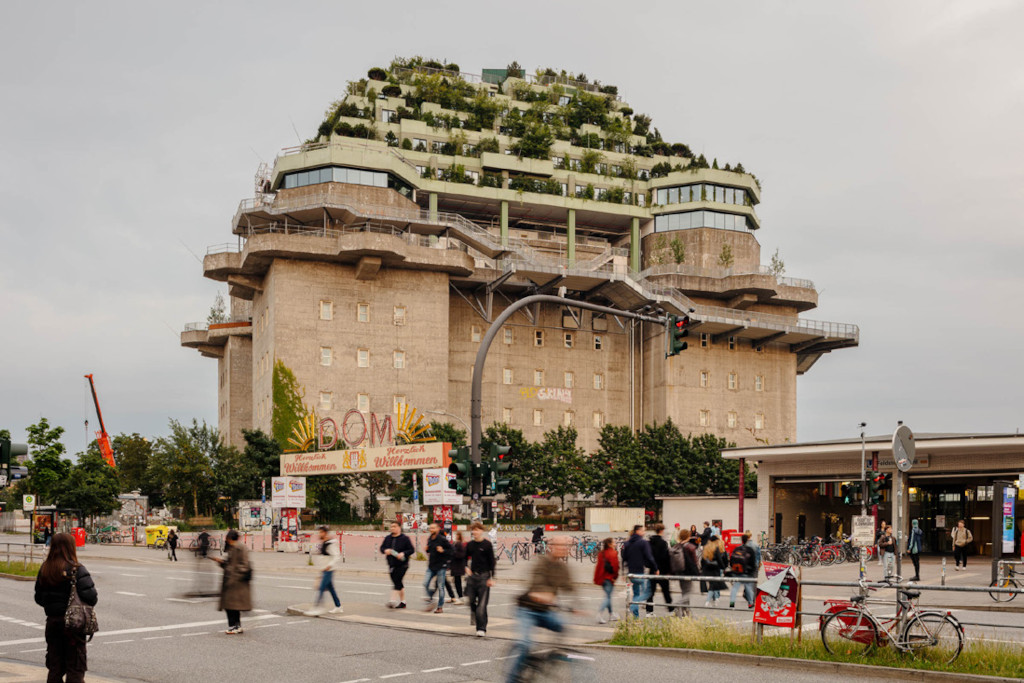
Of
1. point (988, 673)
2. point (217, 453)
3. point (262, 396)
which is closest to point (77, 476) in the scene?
point (217, 453)

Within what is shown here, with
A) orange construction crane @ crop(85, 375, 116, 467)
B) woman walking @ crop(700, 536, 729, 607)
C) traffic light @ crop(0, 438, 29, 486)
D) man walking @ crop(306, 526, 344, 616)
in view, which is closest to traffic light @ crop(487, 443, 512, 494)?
man walking @ crop(306, 526, 344, 616)

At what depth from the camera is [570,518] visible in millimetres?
71750

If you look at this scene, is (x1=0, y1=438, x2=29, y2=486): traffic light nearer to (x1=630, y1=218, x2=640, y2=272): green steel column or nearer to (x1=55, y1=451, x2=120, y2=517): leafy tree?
(x1=55, y1=451, x2=120, y2=517): leafy tree

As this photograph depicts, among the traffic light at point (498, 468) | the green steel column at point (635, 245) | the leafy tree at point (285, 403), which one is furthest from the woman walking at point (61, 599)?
the green steel column at point (635, 245)

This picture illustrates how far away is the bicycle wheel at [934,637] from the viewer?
39.9 feet

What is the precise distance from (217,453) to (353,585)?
40.8 metres

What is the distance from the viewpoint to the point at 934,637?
12383 mm

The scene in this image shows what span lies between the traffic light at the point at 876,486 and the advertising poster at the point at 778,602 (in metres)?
19.7

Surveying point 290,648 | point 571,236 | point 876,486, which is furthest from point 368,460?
point 571,236

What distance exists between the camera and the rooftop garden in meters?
89.2

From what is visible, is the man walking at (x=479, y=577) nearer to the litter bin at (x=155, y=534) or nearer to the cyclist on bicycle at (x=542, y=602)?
the cyclist on bicycle at (x=542, y=602)

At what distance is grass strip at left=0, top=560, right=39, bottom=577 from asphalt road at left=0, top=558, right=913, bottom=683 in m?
6.03

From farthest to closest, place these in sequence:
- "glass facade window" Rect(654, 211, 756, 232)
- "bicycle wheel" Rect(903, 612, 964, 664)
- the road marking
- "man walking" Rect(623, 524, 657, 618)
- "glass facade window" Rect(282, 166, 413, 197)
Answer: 1. "glass facade window" Rect(654, 211, 756, 232)
2. "glass facade window" Rect(282, 166, 413, 197)
3. "man walking" Rect(623, 524, 657, 618)
4. the road marking
5. "bicycle wheel" Rect(903, 612, 964, 664)

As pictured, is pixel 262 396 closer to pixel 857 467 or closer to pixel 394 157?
pixel 394 157
